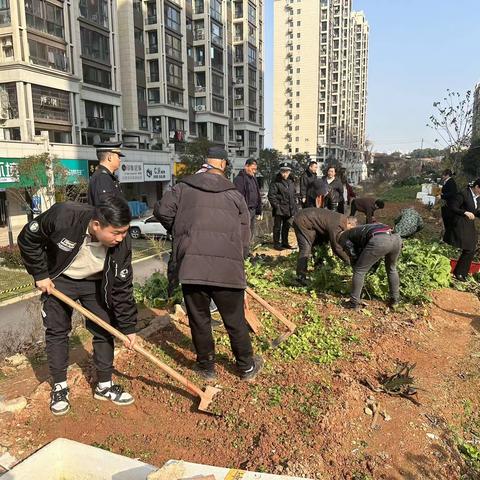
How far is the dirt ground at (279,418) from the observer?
8.43ft

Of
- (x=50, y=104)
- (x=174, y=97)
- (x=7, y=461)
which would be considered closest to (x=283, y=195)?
(x=7, y=461)

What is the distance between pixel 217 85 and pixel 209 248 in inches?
1676

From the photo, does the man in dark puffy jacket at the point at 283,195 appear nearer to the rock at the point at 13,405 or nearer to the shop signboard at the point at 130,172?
the rock at the point at 13,405

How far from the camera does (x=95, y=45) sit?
89.6 feet

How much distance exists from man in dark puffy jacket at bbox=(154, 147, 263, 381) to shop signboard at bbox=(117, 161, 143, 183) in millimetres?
24655

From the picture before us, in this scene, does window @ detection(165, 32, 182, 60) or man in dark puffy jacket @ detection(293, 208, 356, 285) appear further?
window @ detection(165, 32, 182, 60)

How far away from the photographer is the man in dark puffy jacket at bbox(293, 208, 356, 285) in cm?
529

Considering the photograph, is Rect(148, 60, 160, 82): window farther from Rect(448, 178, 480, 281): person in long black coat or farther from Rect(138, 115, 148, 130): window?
Rect(448, 178, 480, 281): person in long black coat

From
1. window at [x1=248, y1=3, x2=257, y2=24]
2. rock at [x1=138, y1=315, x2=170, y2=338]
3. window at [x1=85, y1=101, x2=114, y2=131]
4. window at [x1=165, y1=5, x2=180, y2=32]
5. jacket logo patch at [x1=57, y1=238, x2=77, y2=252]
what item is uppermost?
window at [x1=248, y1=3, x2=257, y2=24]

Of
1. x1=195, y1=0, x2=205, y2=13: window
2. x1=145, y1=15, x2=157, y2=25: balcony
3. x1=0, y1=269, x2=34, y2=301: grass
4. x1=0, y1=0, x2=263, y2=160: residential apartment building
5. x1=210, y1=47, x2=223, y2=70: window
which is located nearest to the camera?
x1=0, y1=269, x2=34, y2=301: grass

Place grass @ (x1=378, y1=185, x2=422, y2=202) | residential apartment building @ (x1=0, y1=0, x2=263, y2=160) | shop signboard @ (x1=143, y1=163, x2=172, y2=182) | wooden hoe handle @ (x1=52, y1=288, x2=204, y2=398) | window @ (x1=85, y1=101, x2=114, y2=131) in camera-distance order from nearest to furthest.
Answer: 1. wooden hoe handle @ (x1=52, y1=288, x2=204, y2=398)
2. residential apartment building @ (x1=0, y1=0, x2=263, y2=160)
3. grass @ (x1=378, y1=185, x2=422, y2=202)
4. window @ (x1=85, y1=101, x2=114, y2=131)
5. shop signboard @ (x1=143, y1=163, x2=172, y2=182)

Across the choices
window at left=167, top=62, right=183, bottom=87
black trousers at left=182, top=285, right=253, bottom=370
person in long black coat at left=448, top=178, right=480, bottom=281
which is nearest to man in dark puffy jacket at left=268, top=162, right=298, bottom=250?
person in long black coat at left=448, top=178, right=480, bottom=281

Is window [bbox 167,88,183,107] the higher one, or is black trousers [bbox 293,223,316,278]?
window [bbox 167,88,183,107]

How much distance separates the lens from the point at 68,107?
2509 centimetres
